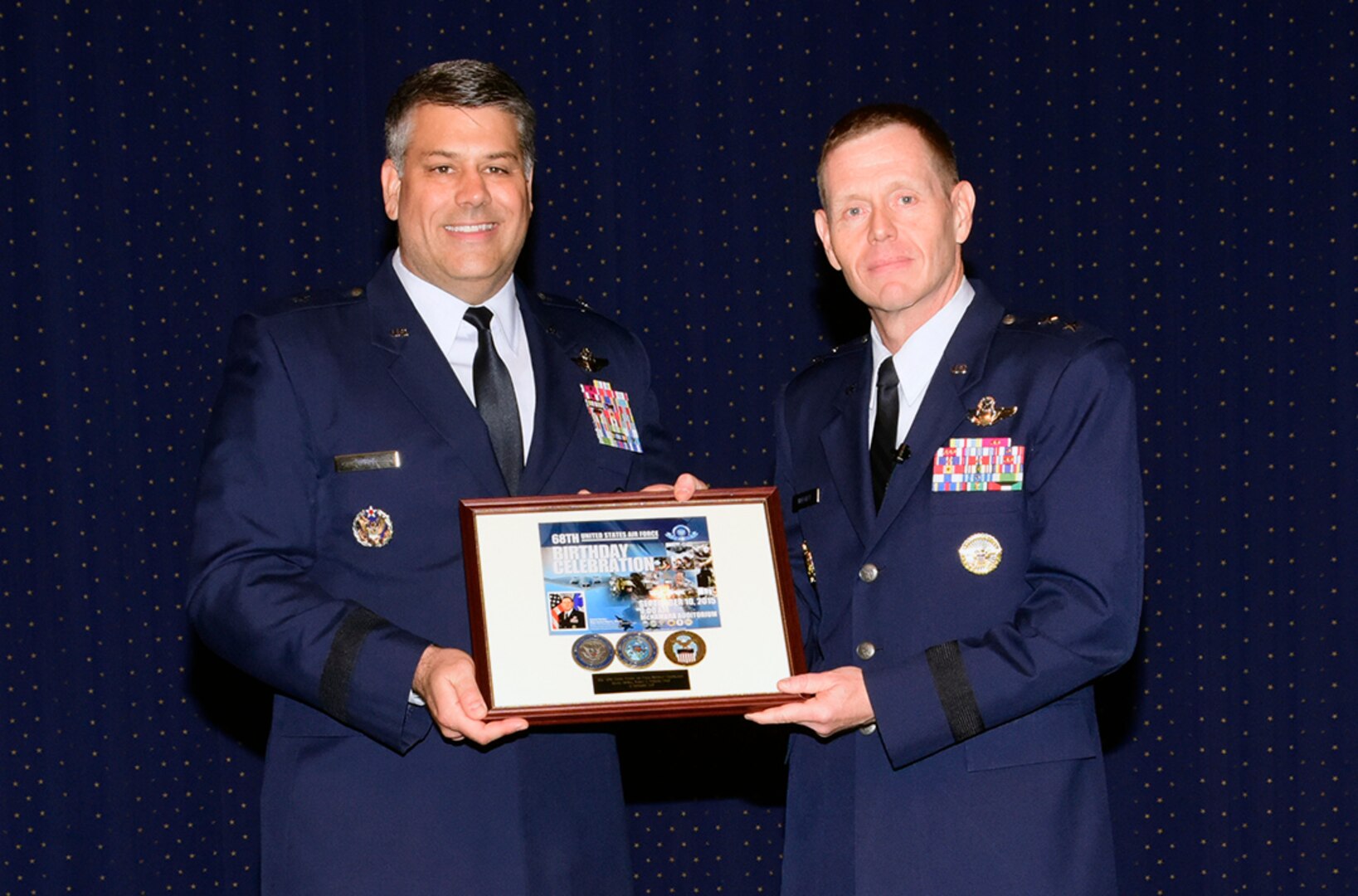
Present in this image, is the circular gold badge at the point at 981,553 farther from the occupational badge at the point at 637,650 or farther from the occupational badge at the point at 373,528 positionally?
the occupational badge at the point at 373,528

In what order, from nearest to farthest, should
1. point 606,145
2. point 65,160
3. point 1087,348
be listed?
1. point 1087,348
2. point 65,160
3. point 606,145

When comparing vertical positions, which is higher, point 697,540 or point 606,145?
point 606,145

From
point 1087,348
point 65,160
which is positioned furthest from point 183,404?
point 1087,348

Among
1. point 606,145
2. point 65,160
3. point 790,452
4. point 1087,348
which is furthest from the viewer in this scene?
point 606,145

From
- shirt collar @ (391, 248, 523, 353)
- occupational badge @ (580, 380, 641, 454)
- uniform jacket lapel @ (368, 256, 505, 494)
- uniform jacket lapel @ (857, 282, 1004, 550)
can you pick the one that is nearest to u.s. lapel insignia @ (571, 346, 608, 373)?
occupational badge @ (580, 380, 641, 454)

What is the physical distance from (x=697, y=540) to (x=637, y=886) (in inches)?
79.1

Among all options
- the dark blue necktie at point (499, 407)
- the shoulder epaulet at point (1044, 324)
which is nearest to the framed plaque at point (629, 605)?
the dark blue necktie at point (499, 407)

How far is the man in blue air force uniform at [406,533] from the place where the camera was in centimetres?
260

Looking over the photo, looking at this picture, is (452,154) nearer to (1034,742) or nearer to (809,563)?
(809,563)

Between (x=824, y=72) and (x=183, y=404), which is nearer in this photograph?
(x=183, y=404)

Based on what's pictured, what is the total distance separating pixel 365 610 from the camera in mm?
2633

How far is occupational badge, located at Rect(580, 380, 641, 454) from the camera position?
117 inches

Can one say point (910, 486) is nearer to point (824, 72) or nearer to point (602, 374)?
point (602, 374)

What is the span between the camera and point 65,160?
401 centimetres
